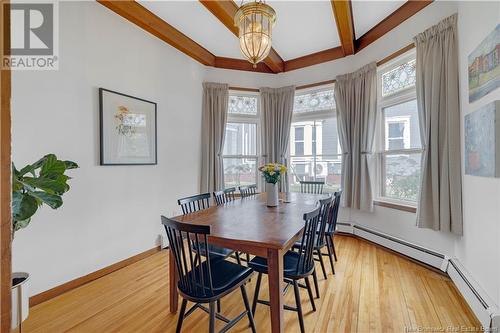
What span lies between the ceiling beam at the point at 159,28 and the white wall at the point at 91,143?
0.32 ft

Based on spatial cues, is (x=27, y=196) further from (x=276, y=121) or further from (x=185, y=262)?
(x=276, y=121)

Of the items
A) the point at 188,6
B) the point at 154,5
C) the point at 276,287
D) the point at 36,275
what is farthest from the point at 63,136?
the point at 276,287

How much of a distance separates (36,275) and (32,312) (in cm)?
A: 30

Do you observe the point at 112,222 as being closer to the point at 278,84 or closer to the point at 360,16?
the point at 278,84

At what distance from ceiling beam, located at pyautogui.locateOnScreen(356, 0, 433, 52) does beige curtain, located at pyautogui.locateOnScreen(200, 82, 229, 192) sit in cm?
240

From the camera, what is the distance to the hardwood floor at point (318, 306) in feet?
6.07

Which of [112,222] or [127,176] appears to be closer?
[112,222]

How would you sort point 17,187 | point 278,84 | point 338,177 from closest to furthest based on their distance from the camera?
point 17,187 < point 338,177 < point 278,84

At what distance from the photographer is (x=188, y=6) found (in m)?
2.96

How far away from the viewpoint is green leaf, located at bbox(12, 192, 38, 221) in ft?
4.63

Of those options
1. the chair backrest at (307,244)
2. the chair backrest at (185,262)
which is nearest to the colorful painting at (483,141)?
the chair backrest at (307,244)

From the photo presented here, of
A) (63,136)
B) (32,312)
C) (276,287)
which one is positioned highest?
(63,136)

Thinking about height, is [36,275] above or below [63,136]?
below

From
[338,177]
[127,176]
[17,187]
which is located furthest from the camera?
[338,177]
